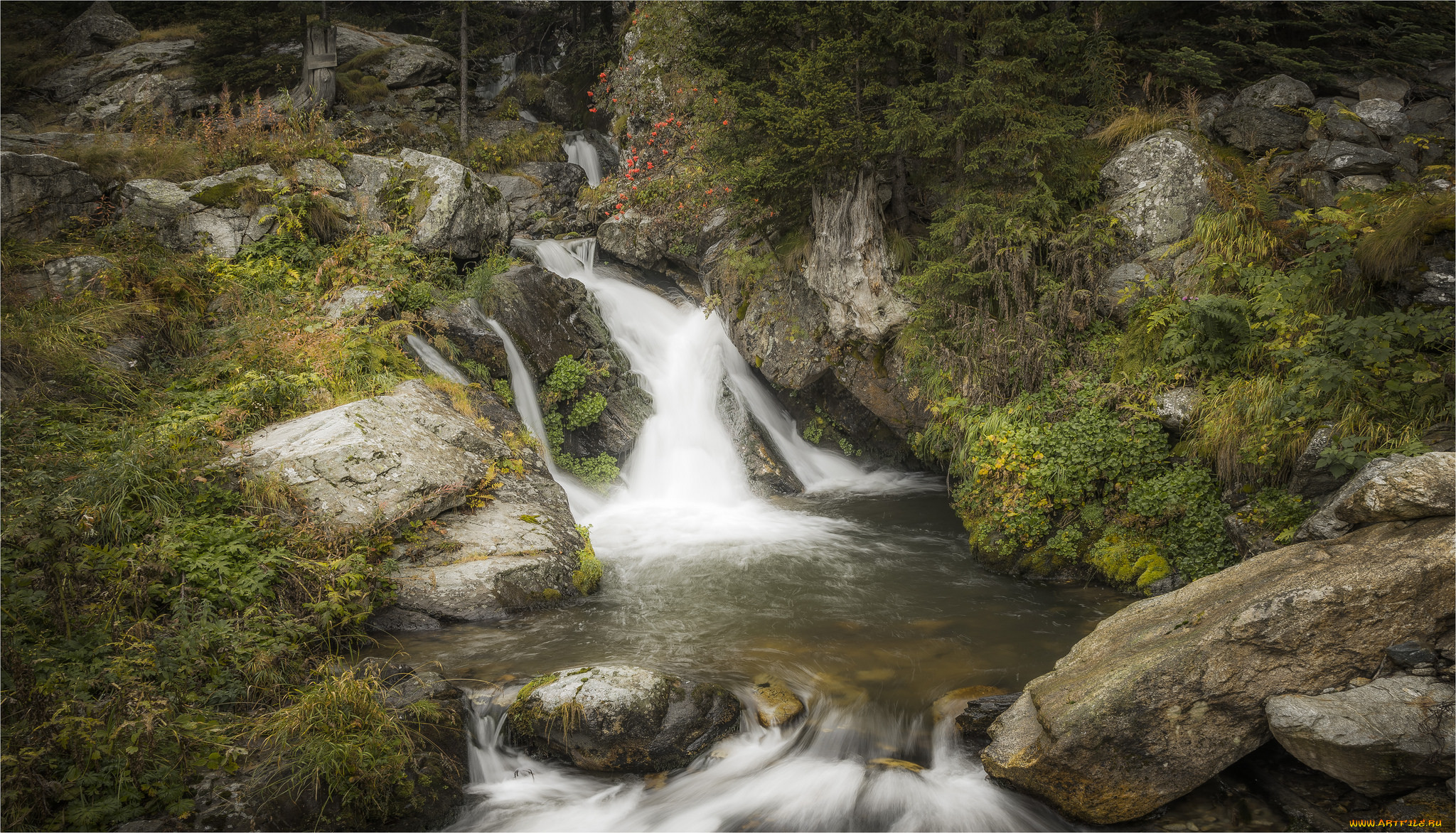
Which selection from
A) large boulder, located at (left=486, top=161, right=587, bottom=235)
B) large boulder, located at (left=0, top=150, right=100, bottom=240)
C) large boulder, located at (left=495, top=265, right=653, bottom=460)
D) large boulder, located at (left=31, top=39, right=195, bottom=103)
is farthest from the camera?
large boulder, located at (left=31, top=39, right=195, bottom=103)

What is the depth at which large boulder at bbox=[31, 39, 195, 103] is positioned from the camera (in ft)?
52.4

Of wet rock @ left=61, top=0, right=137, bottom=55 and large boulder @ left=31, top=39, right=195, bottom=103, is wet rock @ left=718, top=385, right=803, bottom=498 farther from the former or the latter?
wet rock @ left=61, top=0, right=137, bottom=55

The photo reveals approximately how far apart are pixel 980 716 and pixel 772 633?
7.21 feet

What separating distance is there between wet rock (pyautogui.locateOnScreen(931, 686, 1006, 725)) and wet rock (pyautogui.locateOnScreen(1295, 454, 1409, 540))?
259cm

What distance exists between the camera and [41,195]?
30.8 feet

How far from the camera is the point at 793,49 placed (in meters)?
9.67

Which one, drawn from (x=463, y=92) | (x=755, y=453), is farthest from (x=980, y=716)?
Result: (x=463, y=92)

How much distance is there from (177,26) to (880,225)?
20.9 meters

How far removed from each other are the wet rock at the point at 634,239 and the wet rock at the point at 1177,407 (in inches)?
364

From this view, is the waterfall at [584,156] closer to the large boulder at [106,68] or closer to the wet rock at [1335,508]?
the large boulder at [106,68]

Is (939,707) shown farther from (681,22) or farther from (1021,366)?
(681,22)

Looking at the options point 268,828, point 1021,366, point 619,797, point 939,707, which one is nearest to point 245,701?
point 268,828

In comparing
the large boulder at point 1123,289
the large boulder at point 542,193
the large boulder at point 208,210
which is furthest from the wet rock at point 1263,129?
the large boulder at point 208,210

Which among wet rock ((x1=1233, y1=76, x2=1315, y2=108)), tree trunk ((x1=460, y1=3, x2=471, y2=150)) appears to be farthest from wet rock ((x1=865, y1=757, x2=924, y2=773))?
tree trunk ((x1=460, y1=3, x2=471, y2=150))
